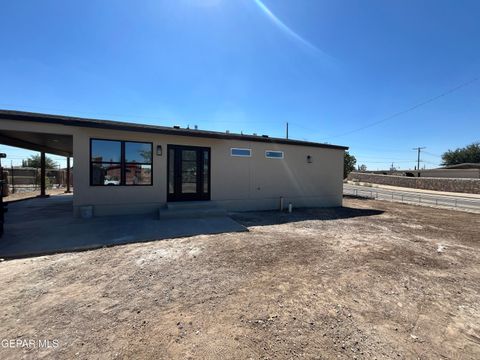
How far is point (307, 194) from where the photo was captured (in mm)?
11289

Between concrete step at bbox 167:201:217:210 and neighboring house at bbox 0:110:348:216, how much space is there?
11.8 inches

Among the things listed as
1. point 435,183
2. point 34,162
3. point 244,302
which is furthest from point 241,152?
point 34,162

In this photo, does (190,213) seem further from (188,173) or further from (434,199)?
(434,199)

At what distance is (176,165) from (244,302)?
654 centimetres

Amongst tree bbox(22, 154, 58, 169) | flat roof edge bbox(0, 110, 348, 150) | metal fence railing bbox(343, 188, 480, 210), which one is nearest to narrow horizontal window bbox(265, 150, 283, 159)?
flat roof edge bbox(0, 110, 348, 150)

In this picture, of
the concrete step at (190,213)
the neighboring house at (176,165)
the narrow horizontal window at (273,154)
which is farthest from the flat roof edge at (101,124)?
the concrete step at (190,213)

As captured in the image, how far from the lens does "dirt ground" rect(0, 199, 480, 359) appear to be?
2252 millimetres

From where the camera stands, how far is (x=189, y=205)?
27.2 ft

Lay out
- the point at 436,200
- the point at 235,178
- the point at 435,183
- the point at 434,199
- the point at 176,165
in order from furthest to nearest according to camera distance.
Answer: the point at 435,183 < the point at 434,199 < the point at 436,200 < the point at 235,178 < the point at 176,165

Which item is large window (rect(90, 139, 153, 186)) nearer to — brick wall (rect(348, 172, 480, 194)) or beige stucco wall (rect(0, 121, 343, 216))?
beige stucco wall (rect(0, 121, 343, 216))

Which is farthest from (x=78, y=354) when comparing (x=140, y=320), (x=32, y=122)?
(x=32, y=122)

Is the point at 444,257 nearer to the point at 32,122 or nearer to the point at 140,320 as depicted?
the point at 140,320

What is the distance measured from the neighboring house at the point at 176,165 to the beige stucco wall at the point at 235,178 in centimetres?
3

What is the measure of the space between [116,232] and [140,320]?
154 inches
